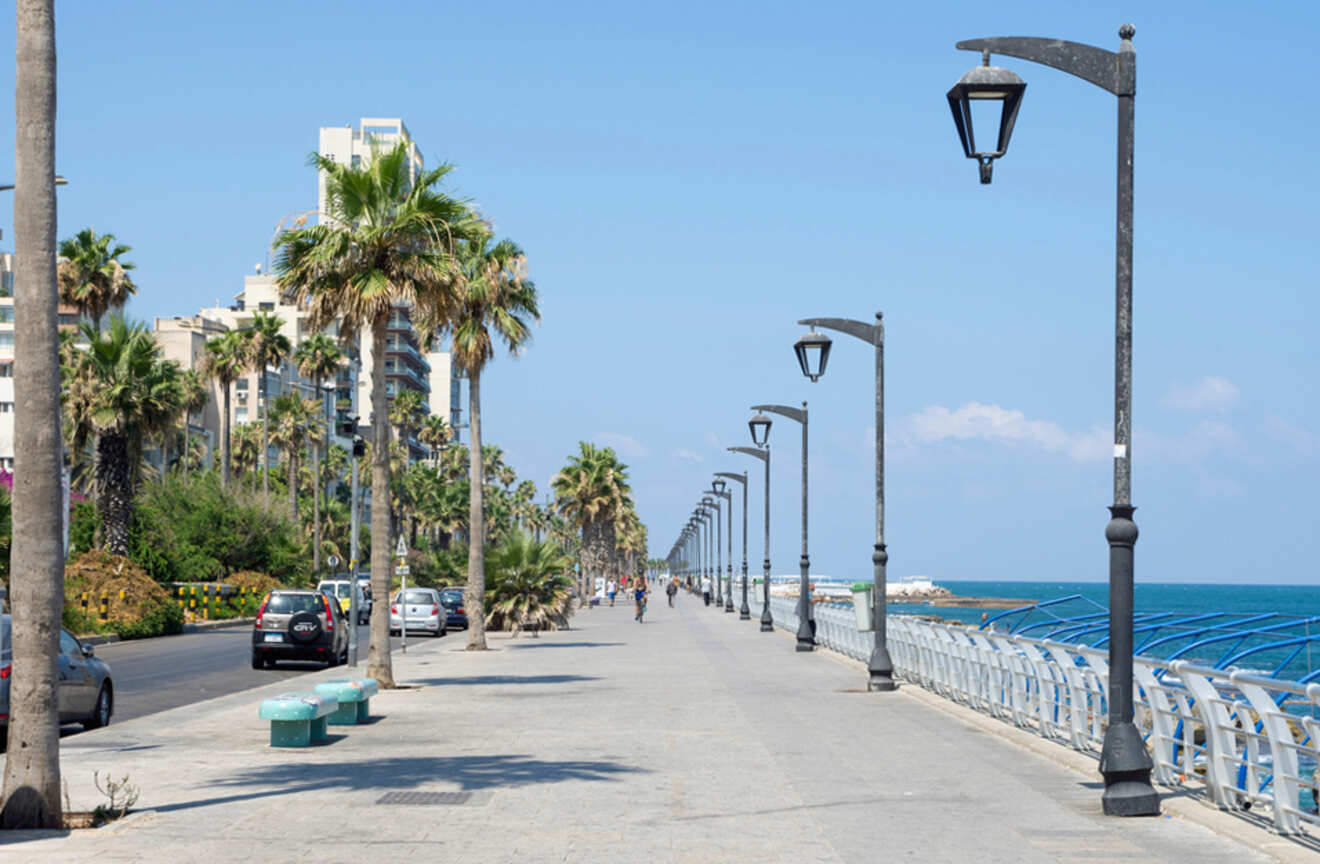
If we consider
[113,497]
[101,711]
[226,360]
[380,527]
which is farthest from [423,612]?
[226,360]

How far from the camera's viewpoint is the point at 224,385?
7819cm

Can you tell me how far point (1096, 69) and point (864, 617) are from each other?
1737cm

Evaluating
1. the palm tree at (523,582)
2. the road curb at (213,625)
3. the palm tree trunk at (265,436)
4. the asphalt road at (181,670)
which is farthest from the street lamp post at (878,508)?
the palm tree trunk at (265,436)

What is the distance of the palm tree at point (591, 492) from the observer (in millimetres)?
101875

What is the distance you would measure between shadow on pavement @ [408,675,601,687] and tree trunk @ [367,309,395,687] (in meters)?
1.77

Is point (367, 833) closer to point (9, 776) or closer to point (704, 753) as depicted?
point (9, 776)

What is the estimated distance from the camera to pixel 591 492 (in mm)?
102250

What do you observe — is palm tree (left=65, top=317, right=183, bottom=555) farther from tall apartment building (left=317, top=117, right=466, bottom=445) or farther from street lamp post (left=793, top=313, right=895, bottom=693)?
tall apartment building (left=317, top=117, right=466, bottom=445)

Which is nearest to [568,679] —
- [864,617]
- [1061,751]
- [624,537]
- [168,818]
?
[864,617]

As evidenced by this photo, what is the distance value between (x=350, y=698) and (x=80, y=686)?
11.0ft

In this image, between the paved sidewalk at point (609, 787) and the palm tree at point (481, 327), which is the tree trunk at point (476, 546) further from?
the paved sidewalk at point (609, 787)

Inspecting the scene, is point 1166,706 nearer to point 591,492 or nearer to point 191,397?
point 191,397

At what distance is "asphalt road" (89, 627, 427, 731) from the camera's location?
2386 cm

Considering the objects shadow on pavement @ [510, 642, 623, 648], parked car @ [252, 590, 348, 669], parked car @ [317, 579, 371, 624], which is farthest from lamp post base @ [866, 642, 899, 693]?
parked car @ [317, 579, 371, 624]
